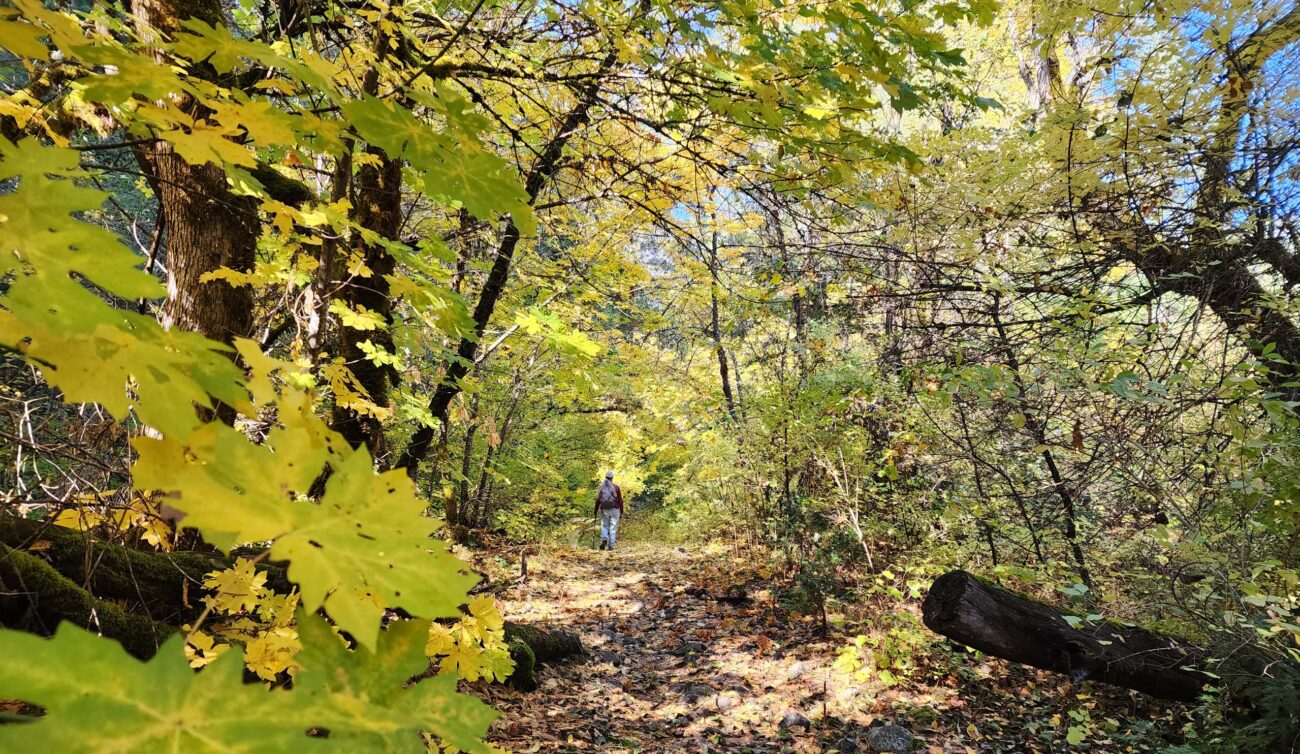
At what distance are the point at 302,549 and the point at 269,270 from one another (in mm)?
2780

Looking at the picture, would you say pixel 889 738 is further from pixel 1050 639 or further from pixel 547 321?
pixel 547 321

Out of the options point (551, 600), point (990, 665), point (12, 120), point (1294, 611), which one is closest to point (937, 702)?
point (990, 665)

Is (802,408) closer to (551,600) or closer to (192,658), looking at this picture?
(551,600)

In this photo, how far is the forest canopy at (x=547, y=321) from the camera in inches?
27.6

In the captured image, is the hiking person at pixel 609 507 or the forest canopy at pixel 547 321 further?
the hiking person at pixel 609 507

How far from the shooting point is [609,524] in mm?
12547

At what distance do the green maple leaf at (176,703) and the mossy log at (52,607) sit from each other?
1.86 meters

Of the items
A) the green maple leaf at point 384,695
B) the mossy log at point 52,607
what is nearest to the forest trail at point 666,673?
the mossy log at point 52,607

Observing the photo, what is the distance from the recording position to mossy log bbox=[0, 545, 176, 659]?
1.93 m

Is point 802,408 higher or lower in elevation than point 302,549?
higher

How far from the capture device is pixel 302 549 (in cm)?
65

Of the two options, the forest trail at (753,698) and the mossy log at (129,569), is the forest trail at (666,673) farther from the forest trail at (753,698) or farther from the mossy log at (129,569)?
the mossy log at (129,569)

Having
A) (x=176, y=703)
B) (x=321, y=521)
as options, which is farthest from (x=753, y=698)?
(x=176, y=703)

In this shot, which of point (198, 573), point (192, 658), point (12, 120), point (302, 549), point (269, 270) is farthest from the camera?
point (269, 270)
